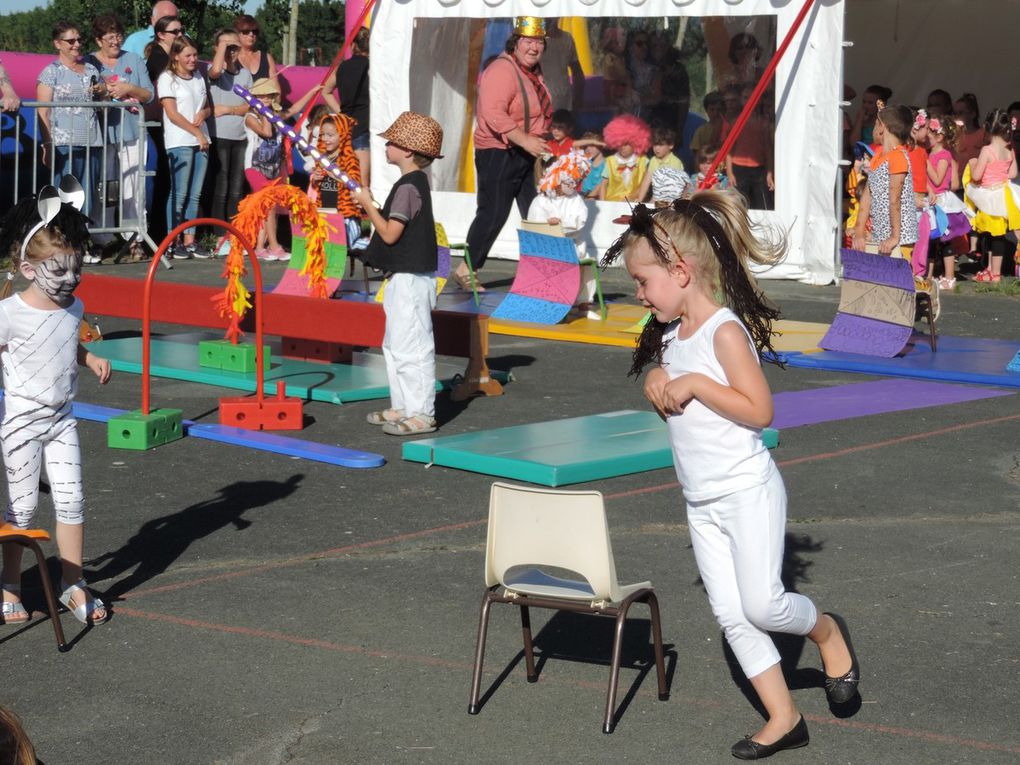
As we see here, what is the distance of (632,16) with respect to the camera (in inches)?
634

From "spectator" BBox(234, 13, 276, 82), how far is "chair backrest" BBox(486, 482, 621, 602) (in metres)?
13.5

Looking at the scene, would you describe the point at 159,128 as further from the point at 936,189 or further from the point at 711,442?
the point at 711,442

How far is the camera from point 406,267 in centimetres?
851

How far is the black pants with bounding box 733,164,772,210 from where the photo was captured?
1545 centimetres

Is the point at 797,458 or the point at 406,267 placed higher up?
the point at 406,267

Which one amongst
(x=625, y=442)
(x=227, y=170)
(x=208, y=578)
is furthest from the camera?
(x=227, y=170)

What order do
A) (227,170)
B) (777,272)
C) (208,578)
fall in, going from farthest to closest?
(227,170)
(777,272)
(208,578)

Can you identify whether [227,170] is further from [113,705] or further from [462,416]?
[113,705]

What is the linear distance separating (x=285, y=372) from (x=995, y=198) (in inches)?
343

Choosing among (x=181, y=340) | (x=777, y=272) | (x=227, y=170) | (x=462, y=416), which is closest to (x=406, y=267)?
(x=462, y=416)

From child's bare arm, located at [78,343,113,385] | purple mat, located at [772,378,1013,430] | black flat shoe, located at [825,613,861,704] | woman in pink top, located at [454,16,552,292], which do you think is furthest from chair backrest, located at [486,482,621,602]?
woman in pink top, located at [454,16,552,292]

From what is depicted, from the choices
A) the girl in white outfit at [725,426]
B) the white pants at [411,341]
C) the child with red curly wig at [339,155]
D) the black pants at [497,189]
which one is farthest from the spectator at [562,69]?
the girl in white outfit at [725,426]

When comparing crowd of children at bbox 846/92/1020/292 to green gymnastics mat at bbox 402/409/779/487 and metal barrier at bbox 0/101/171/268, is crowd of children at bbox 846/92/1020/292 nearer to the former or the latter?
green gymnastics mat at bbox 402/409/779/487

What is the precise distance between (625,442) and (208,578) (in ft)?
9.14
